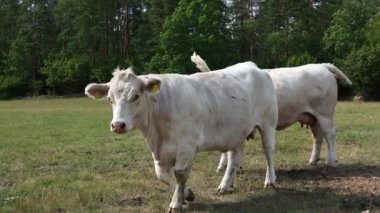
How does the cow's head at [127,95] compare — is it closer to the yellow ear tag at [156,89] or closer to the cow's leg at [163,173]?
the yellow ear tag at [156,89]

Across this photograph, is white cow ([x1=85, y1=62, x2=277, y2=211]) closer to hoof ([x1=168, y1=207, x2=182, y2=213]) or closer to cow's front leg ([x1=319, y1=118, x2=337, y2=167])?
hoof ([x1=168, y1=207, x2=182, y2=213])

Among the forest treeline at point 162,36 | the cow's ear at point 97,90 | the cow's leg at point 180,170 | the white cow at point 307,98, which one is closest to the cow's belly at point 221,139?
the cow's leg at point 180,170

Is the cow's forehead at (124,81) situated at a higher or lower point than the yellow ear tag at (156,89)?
higher

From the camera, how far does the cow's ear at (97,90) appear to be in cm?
771

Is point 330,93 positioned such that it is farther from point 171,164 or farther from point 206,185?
point 171,164

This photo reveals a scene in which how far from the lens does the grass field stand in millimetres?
8227

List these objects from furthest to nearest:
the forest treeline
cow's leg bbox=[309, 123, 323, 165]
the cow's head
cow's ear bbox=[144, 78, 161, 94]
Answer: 1. the forest treeline
2. cow's leg bbox=[309, 123, 323, 165]
3. cow's ear bbox=[144, 78, 161, 94]
4. the cow's head

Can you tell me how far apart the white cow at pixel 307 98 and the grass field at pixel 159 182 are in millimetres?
786

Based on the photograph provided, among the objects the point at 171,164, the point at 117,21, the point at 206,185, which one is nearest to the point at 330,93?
the point at 206,185

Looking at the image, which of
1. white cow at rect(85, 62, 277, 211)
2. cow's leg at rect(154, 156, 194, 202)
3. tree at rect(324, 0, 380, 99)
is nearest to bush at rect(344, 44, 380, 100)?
tree at rect(324, 0, 380, 99)

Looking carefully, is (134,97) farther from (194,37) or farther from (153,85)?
(194,37)

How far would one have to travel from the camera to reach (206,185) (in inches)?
386

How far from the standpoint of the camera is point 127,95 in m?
7.37

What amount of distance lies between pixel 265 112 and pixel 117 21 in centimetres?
7562
